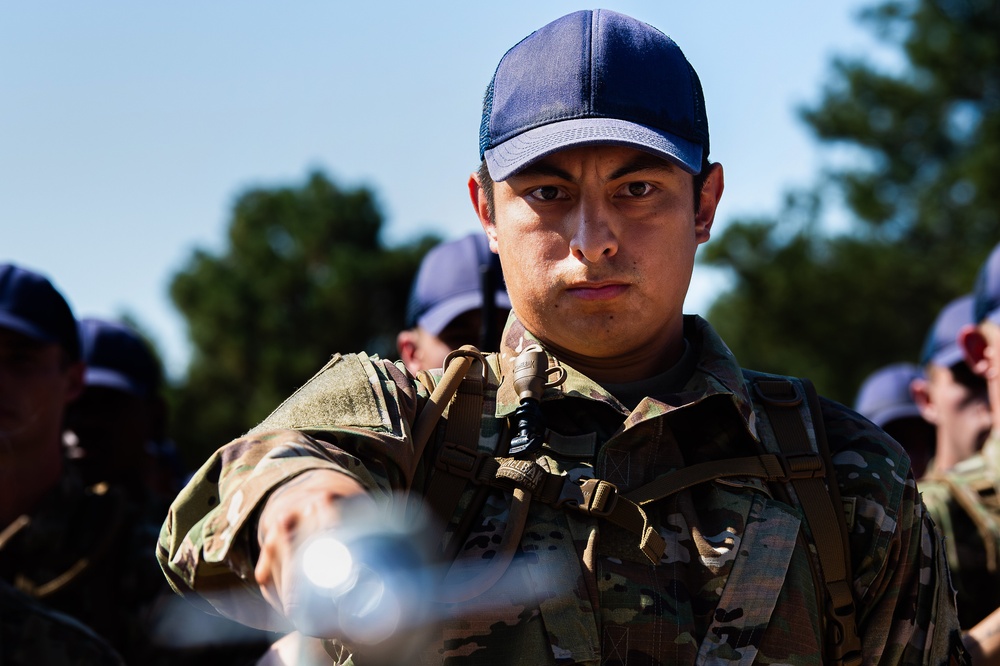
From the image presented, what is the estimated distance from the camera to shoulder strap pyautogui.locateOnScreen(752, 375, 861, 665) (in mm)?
2504

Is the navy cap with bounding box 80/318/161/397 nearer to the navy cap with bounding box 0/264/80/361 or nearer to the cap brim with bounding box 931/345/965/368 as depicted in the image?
the navy cap with bounding box 0/264/80/361

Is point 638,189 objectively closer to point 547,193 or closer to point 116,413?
point 547,193

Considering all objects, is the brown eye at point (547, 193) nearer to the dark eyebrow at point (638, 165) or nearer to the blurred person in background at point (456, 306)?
the dark eyebrow at point (638, 165)

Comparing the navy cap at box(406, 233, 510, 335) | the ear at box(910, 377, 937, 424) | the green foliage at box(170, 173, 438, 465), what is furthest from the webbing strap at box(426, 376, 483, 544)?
the green foliage at box(170, 173, 438, 465)

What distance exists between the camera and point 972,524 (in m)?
4.74

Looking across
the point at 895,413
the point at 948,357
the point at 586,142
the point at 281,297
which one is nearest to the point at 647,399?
the point at 586,142

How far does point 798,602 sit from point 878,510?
28cm

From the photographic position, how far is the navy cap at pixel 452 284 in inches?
199

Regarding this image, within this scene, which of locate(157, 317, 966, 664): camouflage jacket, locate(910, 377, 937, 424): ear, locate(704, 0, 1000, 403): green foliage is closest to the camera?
locate(157, 317, 966, 664): camouflage jacket

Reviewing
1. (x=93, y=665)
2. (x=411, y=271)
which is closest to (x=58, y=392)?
(x=93, y=665)

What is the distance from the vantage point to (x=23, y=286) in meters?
5.41

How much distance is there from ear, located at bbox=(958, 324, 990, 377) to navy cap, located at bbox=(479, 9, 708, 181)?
2473 mm

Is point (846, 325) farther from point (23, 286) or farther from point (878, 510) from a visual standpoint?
point (878, 510)

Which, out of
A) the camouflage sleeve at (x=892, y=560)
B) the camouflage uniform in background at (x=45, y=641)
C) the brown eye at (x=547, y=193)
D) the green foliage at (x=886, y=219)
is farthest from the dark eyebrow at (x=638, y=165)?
the green foliage at (x=886, y=219)
